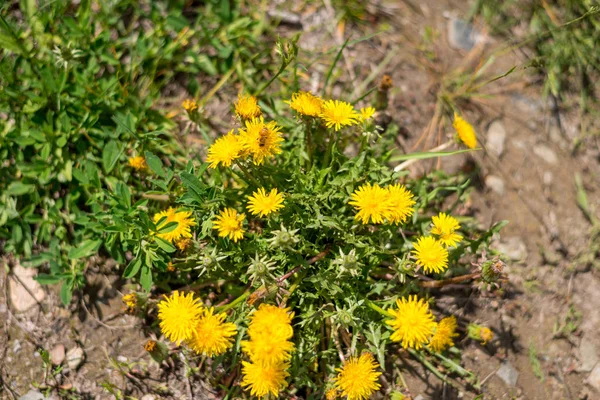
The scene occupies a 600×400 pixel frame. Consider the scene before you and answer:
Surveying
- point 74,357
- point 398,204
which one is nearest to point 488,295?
point 398,204

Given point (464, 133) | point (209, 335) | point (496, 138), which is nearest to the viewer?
point (209, 335)

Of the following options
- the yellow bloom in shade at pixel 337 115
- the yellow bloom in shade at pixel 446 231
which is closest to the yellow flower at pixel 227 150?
the yellow bloom in shade at pixel 337 115

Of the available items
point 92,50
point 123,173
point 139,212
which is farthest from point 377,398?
point 92,50

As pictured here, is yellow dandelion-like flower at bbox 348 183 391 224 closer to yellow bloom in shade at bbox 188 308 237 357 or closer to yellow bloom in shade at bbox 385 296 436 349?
yellow bloom in shade at bbox 385 296 436 349

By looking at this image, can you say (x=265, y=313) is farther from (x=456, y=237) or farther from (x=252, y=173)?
(x=456, y=237)

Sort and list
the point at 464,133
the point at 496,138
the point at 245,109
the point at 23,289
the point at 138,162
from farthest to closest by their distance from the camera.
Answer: the point at 496,138 < the point at 464,133 < the point at 23,289 < the point at 138,162 < the point at 245,109

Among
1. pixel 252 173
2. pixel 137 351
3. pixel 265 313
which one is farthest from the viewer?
pixel 137 351

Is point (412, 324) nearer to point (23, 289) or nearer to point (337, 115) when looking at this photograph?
point (337, 115)
